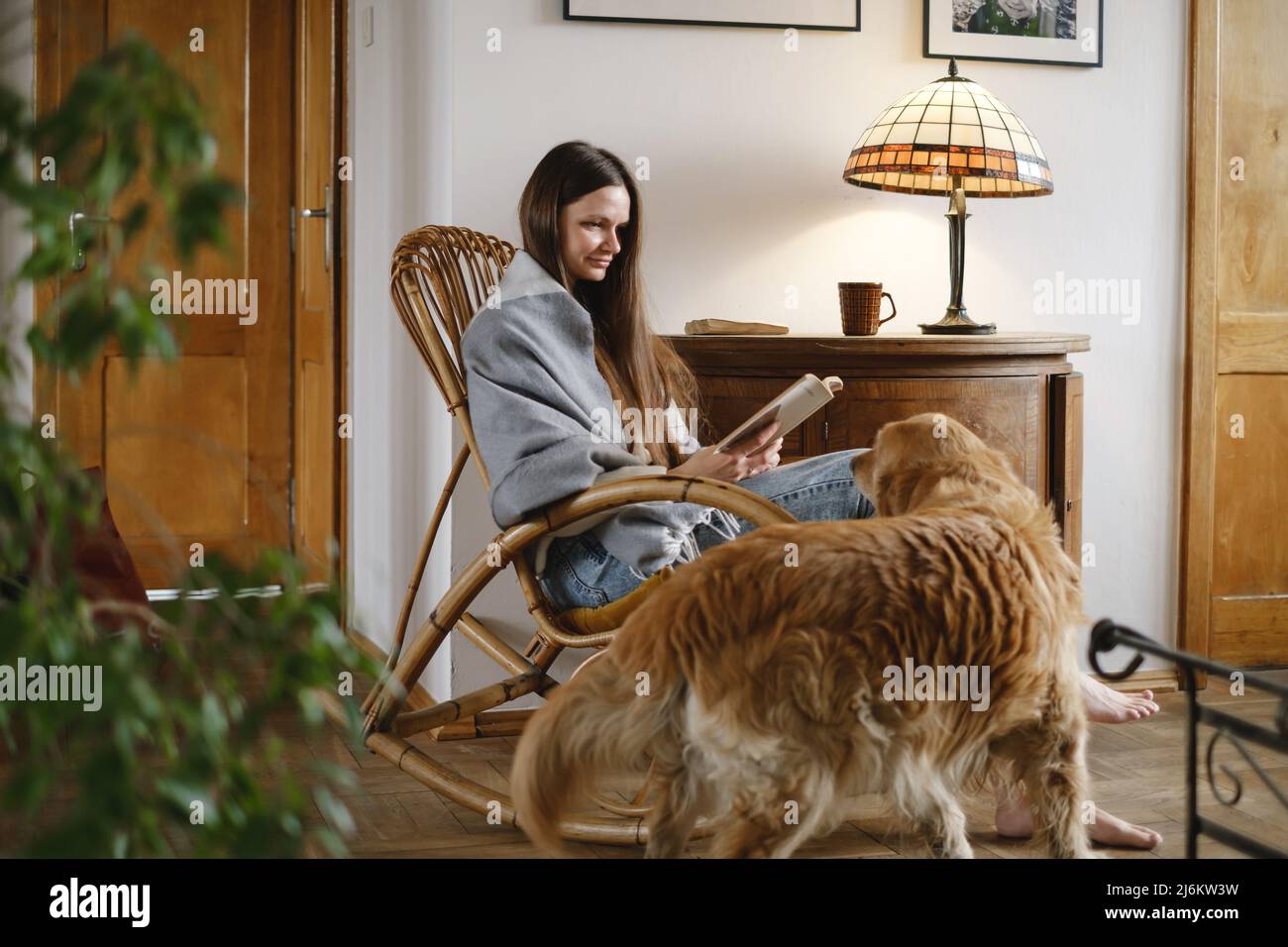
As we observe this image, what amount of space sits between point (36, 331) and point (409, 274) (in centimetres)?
166

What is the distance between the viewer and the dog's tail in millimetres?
1328

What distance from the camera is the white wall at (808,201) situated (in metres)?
2.68

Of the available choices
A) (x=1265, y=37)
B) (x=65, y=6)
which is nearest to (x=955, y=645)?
→ (x=1265, y=37)

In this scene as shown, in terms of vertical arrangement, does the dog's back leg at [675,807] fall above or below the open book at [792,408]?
below

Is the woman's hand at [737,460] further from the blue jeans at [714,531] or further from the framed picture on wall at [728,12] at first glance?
the framed picture on wall at [728,12]

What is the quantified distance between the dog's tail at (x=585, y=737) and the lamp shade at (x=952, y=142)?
154 cm

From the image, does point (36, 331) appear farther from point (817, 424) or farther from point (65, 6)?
point (65, 6)

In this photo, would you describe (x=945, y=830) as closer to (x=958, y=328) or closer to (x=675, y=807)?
(x=675, y=807)

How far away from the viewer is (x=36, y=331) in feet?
1.98

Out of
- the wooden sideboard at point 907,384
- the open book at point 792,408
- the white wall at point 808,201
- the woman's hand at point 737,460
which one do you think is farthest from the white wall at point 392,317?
the open book at point 792,408

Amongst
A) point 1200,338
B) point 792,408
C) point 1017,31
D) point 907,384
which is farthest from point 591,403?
point 1200,338

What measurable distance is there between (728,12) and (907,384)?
0.91 metres
